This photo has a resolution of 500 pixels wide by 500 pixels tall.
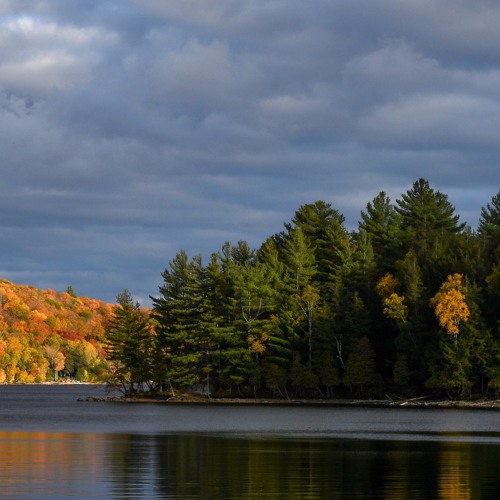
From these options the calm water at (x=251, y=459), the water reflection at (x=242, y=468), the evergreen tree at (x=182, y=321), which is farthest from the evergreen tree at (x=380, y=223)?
the water reflection at (x=242, y=468)

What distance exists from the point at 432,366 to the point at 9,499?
76114 millimetres

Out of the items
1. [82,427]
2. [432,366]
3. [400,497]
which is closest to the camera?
[400,497]

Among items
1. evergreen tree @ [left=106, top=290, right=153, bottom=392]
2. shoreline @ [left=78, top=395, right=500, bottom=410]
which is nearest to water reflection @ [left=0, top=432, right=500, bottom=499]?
shoreline @ [left=78, top=395, right=500, bottom=410]

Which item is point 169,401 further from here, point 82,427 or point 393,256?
point 82,427

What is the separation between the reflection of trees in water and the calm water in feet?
0.13

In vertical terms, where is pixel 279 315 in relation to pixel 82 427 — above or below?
above

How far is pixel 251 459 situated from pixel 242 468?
157 inches

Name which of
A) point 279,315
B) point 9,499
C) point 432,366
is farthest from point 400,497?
point 279,315

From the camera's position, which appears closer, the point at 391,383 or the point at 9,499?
the point at 9,499

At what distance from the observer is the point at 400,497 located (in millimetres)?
31031

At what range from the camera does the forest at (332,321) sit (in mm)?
102500

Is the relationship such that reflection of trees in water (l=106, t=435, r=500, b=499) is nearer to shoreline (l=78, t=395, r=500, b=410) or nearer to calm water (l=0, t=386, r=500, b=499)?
calm water (l=0, t=386, r=500, b=499)

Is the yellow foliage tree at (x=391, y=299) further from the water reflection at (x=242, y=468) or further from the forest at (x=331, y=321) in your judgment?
the water reflection at (x=242, y=468)

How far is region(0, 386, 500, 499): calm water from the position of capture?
1283 inches
